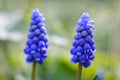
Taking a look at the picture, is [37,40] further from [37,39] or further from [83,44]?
[83,44]

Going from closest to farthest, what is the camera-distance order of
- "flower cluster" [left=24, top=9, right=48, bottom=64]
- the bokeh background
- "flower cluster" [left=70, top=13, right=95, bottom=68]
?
"flower cluster" [left=70, top=13, right=95, bottom=68], "flower cluster" [left=24, top=9, right=48, bottom=64], the bokeh background

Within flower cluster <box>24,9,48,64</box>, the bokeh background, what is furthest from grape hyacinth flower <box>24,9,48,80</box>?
the bokeh background

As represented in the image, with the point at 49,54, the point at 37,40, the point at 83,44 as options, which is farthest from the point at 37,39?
the point at 49,54

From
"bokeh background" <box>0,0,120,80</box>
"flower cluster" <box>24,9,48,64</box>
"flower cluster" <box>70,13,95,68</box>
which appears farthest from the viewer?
"bokeh background" <box>0,0,120,80</box>

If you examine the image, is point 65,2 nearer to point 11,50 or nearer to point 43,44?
point 11,50

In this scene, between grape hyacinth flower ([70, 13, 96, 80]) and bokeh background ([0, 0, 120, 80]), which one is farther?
bokeh background ([0, 0, 120, 80])

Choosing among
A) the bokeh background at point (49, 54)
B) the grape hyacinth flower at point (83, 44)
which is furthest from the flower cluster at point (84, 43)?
the bokeh background at point (49, 54)

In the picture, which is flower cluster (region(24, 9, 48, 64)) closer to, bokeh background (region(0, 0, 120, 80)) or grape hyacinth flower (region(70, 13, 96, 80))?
grape hyacinth flower (region(70, 13, 96, 80))
